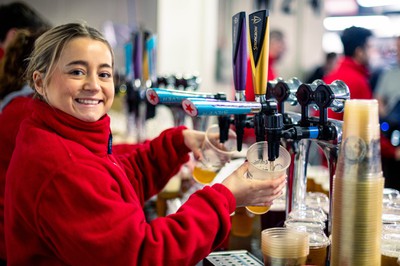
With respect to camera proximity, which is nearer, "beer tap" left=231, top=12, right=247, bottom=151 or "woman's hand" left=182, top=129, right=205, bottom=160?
"beer tap" left=231, top=12, right=247, bottom=151

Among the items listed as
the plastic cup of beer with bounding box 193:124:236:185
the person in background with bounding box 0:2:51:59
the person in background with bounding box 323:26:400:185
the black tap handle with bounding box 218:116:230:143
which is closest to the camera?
the black tap handle with bounding box 218:116:230:143

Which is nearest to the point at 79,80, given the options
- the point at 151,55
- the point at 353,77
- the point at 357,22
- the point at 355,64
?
the point at 151,55

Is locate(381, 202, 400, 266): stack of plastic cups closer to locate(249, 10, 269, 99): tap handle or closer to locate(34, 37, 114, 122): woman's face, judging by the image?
locate(249, 10, 269, 99): tap handle

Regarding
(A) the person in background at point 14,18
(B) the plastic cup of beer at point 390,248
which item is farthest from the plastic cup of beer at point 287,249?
(A) the person in background at point 14,18

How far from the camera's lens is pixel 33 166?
1.23 metres

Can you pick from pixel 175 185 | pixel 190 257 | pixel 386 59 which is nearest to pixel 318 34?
pixel 386 59

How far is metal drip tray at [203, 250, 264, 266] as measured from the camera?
4.63 feet

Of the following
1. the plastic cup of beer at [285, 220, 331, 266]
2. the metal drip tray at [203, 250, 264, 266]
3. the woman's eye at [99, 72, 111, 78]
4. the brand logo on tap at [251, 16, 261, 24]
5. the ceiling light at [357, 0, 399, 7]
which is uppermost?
the ceiling light at [357, 0, 399, 7]

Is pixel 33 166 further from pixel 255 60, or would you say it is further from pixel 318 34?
pixel 318 34

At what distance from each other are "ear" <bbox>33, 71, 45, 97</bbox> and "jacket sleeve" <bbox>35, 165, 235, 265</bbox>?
30cm

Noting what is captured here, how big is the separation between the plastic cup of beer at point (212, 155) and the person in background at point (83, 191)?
406 millimetres

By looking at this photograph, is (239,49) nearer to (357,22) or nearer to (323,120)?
(323,120)

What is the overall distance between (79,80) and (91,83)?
3 centimetres

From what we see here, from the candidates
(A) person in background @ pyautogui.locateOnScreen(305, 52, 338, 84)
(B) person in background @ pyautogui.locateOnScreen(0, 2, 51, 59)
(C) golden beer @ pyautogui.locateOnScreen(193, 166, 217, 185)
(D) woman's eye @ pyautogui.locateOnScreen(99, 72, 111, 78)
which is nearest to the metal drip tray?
(C) golden beer @ pyautogui.locateOnScreen(193, 166, 217, 185)
